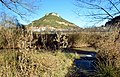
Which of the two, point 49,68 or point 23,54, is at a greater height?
point 23,54

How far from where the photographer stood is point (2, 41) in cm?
2291

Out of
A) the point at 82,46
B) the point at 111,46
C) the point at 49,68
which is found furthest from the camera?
the point at 82,46

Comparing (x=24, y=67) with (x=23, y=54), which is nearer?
(x=24, y=67)

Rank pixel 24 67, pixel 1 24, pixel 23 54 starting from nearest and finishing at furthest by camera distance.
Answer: pixel 24 67 → pixel 23 54 → pixel 1 24

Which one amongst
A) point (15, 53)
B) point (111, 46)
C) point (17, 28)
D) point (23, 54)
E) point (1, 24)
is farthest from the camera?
point (17, 28)

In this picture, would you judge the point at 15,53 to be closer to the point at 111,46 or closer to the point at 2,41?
the point at 111,46

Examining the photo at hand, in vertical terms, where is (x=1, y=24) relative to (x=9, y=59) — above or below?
above

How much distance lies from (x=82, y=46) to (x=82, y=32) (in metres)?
2.02

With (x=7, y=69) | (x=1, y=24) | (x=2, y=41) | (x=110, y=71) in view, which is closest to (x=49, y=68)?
(x=7, y=69)

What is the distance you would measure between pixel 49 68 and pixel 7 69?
154cm

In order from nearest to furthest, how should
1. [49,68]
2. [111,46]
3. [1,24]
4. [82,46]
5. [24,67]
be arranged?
[24,67], [49,68], [111,46], [1,24], [82,46]

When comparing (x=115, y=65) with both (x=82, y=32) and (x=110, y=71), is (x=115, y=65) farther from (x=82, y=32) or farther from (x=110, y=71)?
(x=82, y=32)

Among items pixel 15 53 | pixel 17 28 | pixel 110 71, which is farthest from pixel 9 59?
pixel 17 28

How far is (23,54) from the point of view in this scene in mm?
7410
